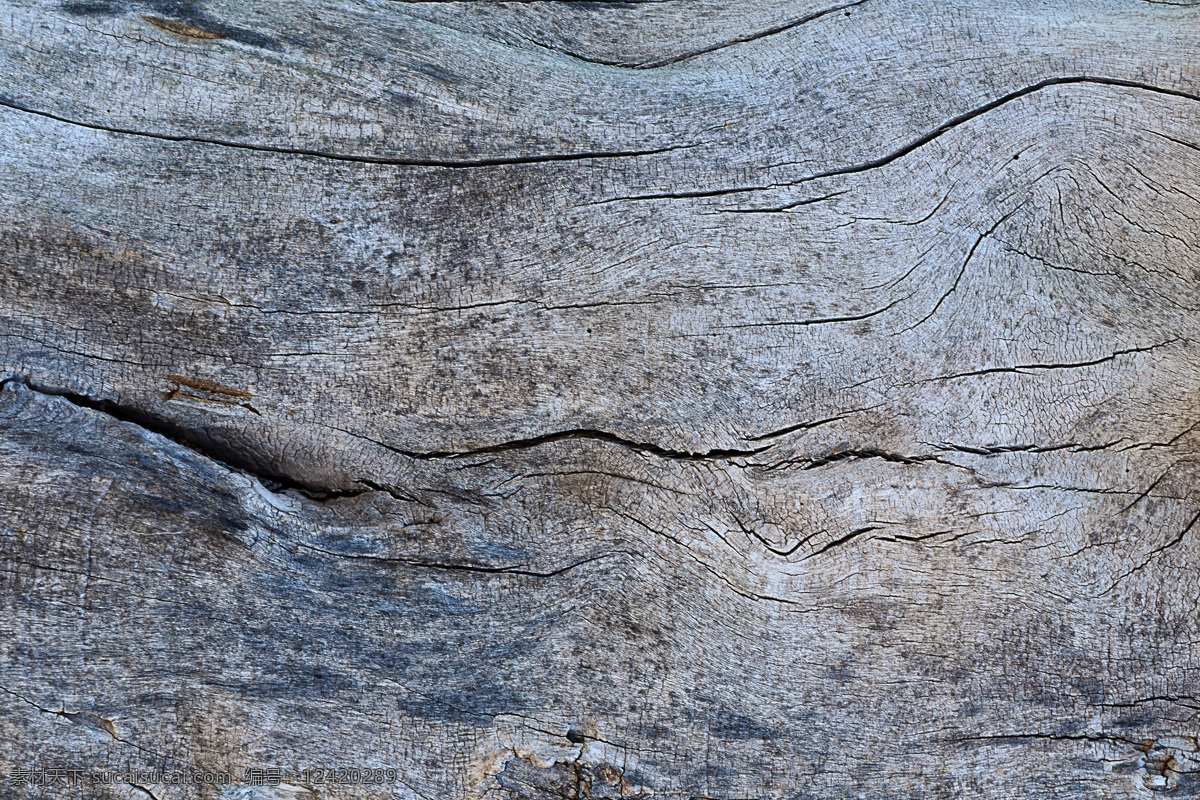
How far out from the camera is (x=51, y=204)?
2078mm

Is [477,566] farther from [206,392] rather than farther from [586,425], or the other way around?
[206,392]

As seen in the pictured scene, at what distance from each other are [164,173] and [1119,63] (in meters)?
2.80

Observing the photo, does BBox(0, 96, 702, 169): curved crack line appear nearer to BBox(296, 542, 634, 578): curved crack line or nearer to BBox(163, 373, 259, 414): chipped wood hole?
BBox(163, 373, 259, 414): chipped wood hole

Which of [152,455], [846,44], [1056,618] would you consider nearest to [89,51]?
[152,455]

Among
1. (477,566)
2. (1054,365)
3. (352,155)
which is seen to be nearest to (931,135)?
(1054,365)

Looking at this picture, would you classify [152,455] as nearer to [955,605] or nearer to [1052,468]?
[955,605]

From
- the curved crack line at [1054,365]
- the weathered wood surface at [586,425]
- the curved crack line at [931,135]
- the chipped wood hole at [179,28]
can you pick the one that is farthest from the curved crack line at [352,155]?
the curved crack line at [1054,365]

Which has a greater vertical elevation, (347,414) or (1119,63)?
(1119,63)

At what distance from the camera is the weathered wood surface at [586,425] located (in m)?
2.01

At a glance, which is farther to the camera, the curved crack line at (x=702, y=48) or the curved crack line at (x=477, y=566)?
the curved crack line at (x=702, y=48)

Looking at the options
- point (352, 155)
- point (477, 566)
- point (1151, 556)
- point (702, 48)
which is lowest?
point (477, 566)

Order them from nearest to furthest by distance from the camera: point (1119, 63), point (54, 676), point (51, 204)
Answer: point (54, 676) → point (51, 204) → point (1119, 63)

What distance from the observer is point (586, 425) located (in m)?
2.11

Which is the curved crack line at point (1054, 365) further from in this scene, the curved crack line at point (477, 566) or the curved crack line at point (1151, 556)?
the curved crack line at point (477, 566)
